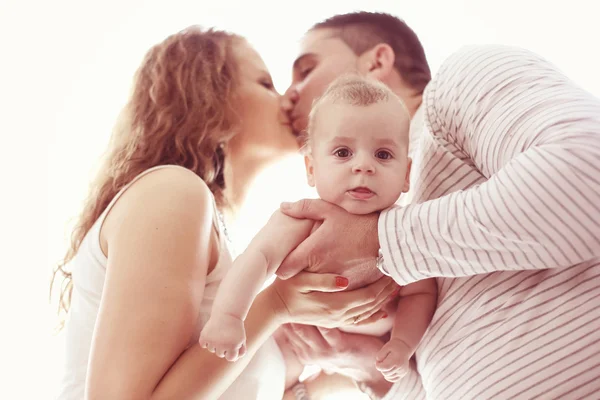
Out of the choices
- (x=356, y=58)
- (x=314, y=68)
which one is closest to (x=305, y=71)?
(x=314, y=68)

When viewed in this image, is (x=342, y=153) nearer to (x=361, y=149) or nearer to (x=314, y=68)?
(x=361, y=149)

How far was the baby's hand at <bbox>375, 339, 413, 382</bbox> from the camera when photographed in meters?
1.12

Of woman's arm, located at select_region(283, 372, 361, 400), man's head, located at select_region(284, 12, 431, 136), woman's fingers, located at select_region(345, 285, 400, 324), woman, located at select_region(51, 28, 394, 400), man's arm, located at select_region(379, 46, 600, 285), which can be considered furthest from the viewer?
man's head, located at select_region(284, 12, 431, 136)

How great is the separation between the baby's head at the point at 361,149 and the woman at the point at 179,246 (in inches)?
6.5

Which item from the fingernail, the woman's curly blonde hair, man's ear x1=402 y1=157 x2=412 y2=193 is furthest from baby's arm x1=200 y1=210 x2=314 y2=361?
the woman's curly blonde hair

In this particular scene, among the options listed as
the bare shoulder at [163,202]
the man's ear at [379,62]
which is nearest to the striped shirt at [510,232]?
the bare shoulder at [163,202]

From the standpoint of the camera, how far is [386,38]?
174 cm

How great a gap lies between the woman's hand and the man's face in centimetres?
69

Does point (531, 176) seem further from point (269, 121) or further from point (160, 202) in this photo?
point (269, 121)

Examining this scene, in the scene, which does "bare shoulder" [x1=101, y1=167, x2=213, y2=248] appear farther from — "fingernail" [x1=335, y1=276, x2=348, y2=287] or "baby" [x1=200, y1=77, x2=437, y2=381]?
"fingernail" [x1=335, y1=276, x2=348, y2=287]

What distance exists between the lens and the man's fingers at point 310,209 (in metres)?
1.11

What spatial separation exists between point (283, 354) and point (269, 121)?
0.67m

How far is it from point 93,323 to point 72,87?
117 centimetres

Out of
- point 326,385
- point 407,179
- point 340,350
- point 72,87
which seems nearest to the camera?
point 407,179
